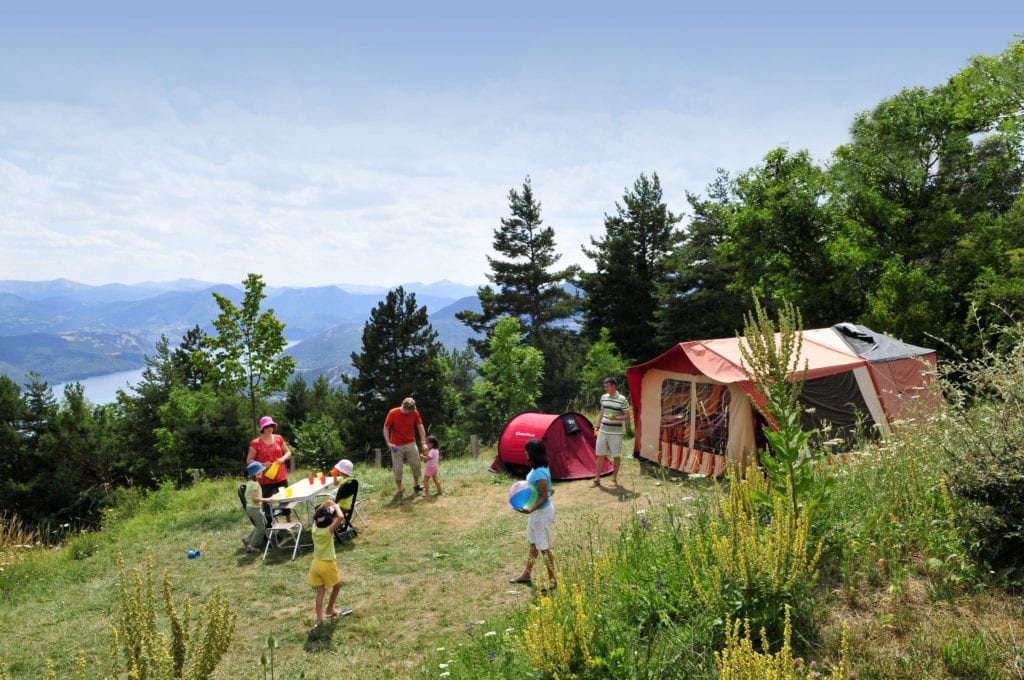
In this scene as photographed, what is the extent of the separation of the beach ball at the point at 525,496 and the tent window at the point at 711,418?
551 centimetres

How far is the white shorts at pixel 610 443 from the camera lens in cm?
990

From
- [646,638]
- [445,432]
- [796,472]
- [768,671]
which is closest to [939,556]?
[796,472]

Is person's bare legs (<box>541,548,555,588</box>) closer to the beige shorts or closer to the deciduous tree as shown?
the beige shorts

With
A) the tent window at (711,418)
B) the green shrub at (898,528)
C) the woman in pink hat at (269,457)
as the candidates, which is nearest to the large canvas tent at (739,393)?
the tent window at (711,418)

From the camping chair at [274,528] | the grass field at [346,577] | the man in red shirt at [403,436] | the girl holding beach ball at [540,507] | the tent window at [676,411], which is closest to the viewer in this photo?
the grass field at [346,577]

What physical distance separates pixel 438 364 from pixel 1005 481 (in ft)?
120

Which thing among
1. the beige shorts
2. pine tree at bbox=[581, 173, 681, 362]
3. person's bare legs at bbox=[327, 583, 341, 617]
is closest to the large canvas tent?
the beige shorts

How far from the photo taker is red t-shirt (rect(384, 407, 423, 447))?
10.5 metres

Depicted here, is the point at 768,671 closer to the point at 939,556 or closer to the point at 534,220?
the point at 939,556

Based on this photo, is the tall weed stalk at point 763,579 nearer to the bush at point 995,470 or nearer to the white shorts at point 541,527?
the bush at point 995,470

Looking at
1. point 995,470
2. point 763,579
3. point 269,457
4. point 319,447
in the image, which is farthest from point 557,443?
point 319,447

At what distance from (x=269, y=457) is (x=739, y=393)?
822 cm

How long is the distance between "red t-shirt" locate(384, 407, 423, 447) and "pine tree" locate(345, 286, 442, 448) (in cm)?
2605

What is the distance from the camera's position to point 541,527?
20.1 ft
